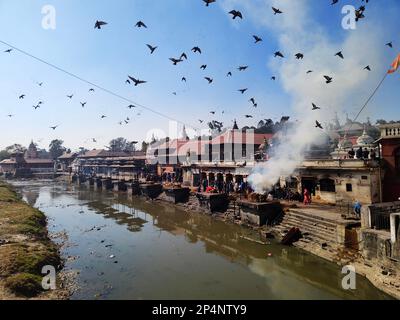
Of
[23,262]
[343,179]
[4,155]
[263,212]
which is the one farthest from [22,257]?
[4,155]

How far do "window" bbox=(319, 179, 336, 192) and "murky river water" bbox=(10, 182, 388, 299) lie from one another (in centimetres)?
796

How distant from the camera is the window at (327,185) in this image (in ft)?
81.6

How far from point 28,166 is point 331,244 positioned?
361 ft

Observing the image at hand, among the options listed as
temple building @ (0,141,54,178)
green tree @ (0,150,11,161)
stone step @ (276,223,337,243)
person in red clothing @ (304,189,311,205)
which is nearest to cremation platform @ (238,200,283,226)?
stone step @ (276,223,337,243)

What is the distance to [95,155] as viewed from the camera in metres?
87.6

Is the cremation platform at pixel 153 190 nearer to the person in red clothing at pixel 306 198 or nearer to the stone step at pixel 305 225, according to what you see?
the person in red clothing at pixel 306 198

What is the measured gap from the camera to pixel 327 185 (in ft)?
83.1

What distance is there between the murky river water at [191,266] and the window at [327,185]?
26.1ft

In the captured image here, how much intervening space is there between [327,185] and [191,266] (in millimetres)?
14733

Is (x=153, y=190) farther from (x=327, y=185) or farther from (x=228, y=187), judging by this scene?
(x=327, y=185)

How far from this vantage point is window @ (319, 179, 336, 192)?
24.9 metres

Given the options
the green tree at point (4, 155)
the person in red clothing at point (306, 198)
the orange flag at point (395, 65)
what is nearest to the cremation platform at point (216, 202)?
the person in red clothing at point (306, 198)
